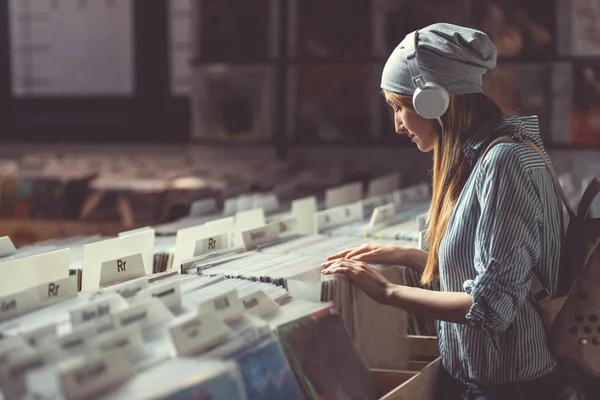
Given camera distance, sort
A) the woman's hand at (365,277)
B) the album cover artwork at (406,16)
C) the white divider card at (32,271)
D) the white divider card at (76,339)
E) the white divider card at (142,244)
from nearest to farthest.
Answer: the white divider card at (76,339)
the white divider card at (32,271)
the woman's hand at (365,277)
the white divider card at (142,244)
the album cover artwork at (406,16)

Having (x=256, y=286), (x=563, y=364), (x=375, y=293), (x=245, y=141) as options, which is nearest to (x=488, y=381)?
(x=563, y=364)

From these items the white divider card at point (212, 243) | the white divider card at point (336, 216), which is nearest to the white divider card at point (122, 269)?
the white divider card at point (212, 243)

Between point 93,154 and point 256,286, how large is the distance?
413 cm

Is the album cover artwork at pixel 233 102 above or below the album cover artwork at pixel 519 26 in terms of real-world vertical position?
below

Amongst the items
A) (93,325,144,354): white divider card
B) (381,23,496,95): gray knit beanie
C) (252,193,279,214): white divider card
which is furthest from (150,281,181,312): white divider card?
(252,193,279,214): white divider card

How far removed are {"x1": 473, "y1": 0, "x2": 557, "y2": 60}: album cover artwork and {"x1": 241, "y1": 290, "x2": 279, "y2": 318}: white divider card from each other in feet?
9.99

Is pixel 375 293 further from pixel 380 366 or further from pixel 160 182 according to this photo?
pixel 160 182

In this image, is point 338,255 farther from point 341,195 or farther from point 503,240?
point 341,195

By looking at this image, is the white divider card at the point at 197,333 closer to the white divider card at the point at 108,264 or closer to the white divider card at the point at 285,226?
the white divider card at the point at 108,264

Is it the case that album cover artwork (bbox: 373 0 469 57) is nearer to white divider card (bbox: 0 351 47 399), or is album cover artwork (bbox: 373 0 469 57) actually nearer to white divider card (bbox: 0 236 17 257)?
white divider card (bbox: 0 236 17 257)

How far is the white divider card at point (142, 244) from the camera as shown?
210 cm

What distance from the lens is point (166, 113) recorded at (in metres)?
5.77

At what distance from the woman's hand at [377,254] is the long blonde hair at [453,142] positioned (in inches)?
9.1

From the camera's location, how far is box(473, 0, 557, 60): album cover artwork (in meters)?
4.46
